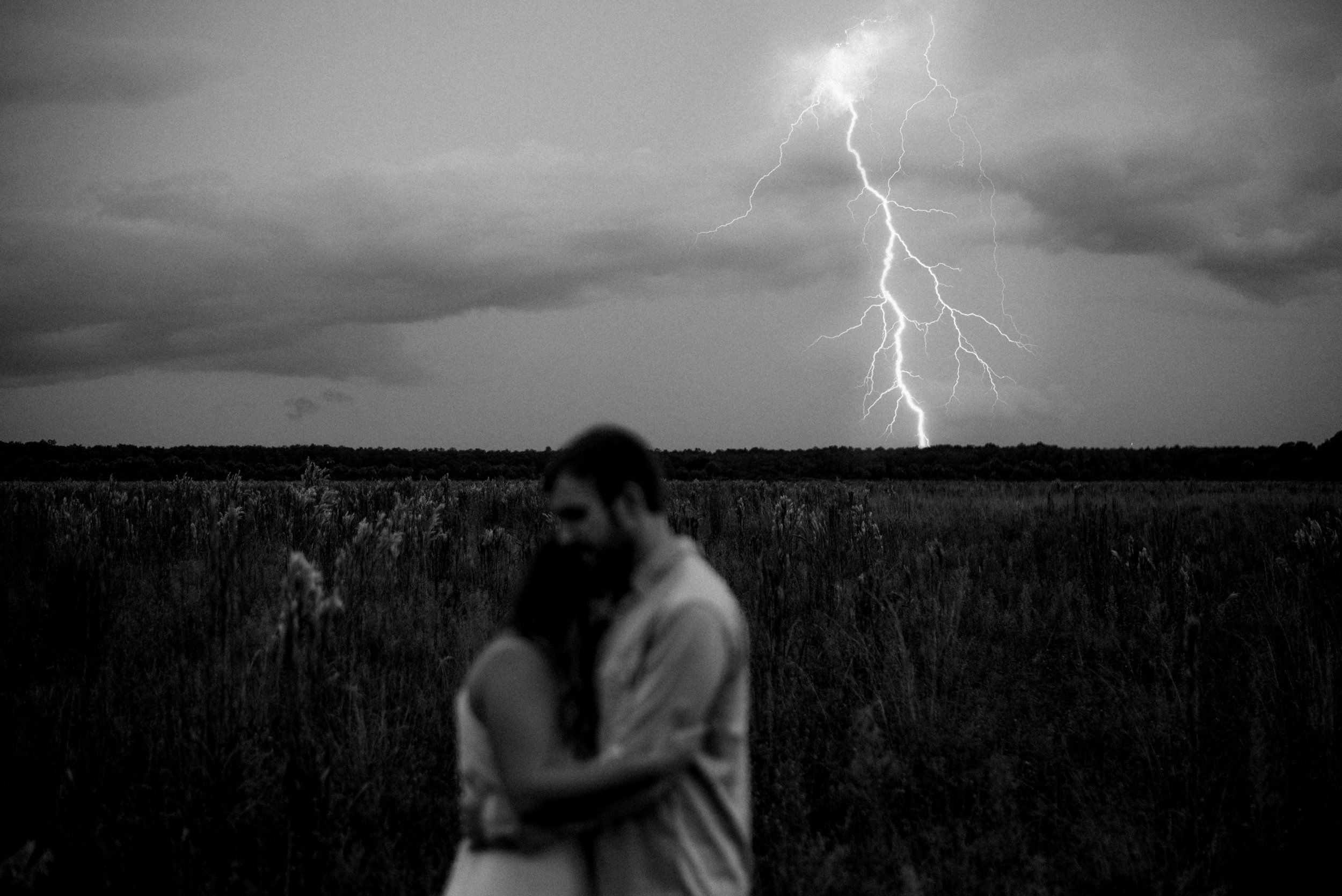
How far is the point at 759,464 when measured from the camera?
40469 millimetres

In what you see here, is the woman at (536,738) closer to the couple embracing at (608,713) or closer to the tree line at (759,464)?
the couple embracing at (608,713)

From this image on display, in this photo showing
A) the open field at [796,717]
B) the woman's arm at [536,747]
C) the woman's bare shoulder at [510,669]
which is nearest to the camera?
the woman's arm at [536,747]

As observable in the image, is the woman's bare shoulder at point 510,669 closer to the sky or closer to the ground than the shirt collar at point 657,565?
closer to the ground

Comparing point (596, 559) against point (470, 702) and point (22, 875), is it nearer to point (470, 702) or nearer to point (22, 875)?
point (470, 702)

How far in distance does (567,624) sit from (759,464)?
38.9 m

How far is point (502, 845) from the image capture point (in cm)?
184

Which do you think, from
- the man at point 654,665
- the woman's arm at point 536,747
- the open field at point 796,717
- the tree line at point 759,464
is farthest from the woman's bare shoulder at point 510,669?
the tree line at point 759,464

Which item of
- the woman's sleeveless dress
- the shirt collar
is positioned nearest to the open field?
the woman's sleeveless dress

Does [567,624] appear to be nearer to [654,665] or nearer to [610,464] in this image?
[654,665]

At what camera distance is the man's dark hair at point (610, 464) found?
6.03 ft

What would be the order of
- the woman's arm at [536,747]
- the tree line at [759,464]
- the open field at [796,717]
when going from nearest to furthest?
the woman's arm at [536,747], the open field at [796,717], the tree line at [759,464]

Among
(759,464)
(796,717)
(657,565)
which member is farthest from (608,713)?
(759,464)

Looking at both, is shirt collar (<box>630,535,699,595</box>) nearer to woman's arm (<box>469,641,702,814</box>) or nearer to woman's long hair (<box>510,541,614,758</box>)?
woman's long hair (<box>510,541,614,758</box>)

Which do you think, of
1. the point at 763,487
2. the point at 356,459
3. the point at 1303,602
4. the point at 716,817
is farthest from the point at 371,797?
the point at 356,459
